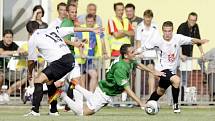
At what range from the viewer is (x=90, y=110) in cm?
1639

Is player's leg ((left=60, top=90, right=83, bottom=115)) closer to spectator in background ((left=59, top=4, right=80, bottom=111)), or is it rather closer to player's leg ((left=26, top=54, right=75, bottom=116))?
player's leg ((left=26, top=54, right=75, bottom=116))

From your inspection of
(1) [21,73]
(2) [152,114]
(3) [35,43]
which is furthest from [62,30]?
(1) [21,73]

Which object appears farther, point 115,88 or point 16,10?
point 16,10

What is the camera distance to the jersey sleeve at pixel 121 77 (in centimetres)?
1605

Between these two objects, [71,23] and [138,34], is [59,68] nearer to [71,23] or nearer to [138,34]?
[71,23]

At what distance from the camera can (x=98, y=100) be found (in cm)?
1633

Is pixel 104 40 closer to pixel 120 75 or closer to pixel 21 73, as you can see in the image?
pixel 21 73

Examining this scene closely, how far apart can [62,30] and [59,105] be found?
3.22 meters

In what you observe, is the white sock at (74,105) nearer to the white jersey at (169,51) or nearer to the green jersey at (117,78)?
the green jersey at (117,78)

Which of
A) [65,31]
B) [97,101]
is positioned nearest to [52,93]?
[97,101]

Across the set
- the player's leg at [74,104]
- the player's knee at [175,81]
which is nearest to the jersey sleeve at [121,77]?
the player's leg at [74,104]

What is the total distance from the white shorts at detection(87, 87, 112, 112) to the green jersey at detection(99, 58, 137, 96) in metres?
0.08

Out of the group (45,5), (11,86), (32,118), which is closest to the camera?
(32,118)

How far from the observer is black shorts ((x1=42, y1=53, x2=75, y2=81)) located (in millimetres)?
16250
